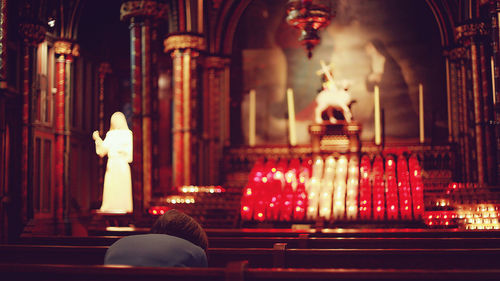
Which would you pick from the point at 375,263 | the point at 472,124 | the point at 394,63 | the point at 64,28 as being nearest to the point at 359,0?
the point at 394,63

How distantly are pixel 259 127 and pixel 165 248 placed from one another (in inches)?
652

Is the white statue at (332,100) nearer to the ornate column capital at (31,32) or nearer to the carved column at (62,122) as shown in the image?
the carved column at (62,122)

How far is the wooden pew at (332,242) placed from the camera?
221 inches

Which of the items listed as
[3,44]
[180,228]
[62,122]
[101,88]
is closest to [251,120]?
[101,88]

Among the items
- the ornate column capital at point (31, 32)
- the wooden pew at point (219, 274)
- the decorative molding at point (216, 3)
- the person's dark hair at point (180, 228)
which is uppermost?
the decorative molding at point (216, 3)

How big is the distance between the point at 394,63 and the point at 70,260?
1577 centimetres

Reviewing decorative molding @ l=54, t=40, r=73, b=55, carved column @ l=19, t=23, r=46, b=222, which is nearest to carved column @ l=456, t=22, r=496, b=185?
decorative molding @ l=54, t=40, r=73, b=55

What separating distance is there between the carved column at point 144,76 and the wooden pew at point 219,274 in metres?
8.83

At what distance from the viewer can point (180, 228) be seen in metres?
3.82

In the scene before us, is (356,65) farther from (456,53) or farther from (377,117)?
(456,53)

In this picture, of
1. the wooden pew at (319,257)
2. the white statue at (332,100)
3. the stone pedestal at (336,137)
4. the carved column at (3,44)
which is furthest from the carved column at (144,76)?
the wooden pew at (319,257)

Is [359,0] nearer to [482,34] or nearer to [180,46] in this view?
[482,34]

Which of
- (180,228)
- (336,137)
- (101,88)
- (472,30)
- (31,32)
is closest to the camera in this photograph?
(180,228)

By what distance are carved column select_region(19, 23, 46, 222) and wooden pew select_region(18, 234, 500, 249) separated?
5404mm
